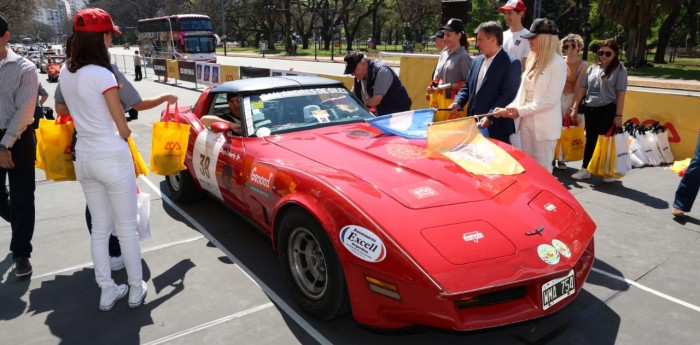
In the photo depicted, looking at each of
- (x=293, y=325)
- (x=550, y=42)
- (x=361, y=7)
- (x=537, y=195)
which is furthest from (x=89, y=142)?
(x=361, y=7)

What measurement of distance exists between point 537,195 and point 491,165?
399 millimetres

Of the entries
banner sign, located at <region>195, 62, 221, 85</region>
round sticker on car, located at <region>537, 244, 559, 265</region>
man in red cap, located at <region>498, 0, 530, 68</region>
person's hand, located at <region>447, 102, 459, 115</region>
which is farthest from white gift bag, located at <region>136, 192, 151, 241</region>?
banner sign, located at <region>195, 62, 221, 85</region>

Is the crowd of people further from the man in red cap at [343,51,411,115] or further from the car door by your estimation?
the car door

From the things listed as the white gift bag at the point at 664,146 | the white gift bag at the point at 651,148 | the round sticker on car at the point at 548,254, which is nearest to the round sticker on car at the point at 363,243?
the round sticker on car at the point at 548,254

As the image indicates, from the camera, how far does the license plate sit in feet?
7.71

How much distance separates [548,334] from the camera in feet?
8.95

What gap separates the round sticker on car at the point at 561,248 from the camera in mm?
2497

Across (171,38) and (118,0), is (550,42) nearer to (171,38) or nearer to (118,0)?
(171,38)

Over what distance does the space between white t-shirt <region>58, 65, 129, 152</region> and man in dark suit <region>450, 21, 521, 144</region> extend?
9.33 ft

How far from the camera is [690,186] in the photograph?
4457 millimetres

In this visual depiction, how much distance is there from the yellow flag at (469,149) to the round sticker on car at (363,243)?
3.45 feet

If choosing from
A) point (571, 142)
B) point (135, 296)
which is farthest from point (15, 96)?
point (571, 142)

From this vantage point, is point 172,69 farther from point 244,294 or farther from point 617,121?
point 244,294

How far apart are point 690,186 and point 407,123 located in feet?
9.33
